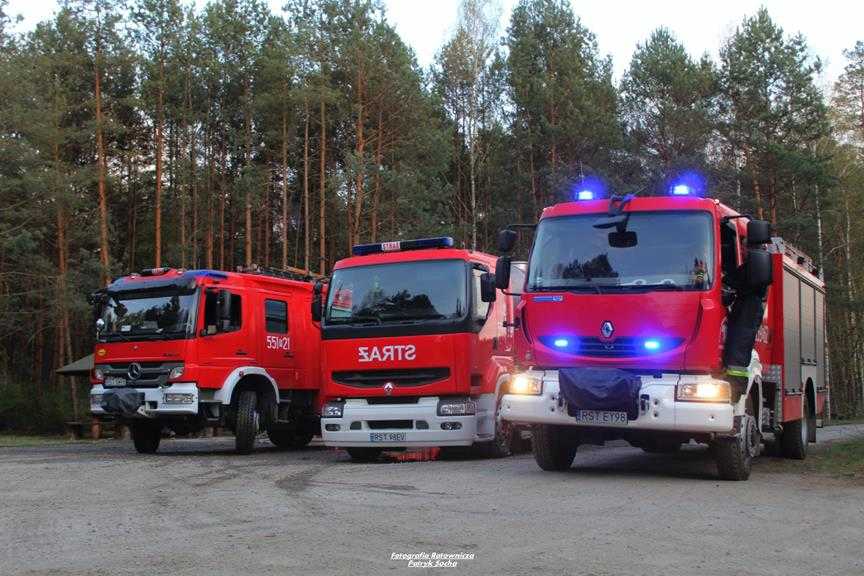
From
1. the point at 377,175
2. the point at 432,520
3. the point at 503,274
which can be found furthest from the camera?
the point at 377,175

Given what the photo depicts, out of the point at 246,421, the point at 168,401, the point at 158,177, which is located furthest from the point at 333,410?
the point at 158,177

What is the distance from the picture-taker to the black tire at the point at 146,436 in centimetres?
1566

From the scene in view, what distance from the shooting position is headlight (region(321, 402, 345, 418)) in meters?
13.0

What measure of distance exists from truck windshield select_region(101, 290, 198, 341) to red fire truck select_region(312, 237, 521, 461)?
Result: 2.49m

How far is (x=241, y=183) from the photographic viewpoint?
3300 centimetres

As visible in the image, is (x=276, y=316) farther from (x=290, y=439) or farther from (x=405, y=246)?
(x=405, y=246)

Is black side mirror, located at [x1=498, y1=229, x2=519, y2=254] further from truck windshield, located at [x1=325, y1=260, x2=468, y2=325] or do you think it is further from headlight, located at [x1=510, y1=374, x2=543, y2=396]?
truck windshield, located at [x1=325, y1=260, x2=468, y2=325]

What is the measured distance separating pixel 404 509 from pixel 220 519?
157 centimetres

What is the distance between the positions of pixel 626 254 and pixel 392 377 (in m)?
4.28

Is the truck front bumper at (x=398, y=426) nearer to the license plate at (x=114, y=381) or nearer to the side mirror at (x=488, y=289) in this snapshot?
the side mirror at (x=488, y=289)

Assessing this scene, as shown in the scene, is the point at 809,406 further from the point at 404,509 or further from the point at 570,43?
the point at 570,43

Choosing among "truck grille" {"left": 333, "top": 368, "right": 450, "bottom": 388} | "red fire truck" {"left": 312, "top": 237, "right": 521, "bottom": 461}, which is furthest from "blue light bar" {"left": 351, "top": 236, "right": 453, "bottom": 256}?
"truck grille" {"left": 333, "top": 368, "right": 450, "bottom": 388}

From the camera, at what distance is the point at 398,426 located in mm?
12664

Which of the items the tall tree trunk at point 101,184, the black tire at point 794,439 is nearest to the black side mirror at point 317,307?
the black tire at point 794,439
